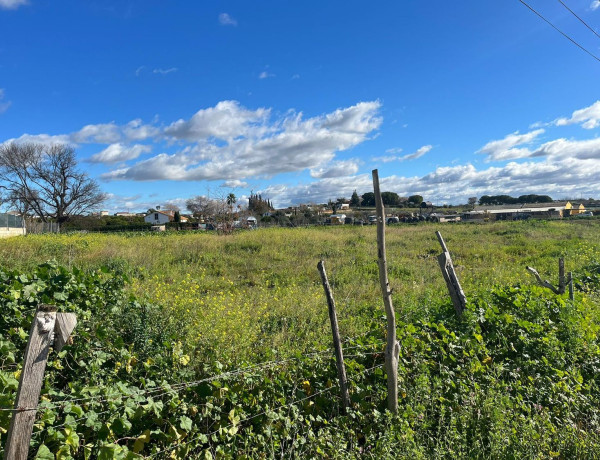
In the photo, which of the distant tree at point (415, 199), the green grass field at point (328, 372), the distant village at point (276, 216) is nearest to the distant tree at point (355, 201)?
the distant village at point (276, 216)

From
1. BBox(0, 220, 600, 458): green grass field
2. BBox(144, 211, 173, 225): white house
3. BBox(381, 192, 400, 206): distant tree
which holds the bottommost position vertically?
BBox(0, 220, 600, 458): green grass field

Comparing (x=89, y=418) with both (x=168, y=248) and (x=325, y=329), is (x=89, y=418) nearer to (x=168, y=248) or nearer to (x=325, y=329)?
(x=325, y=329)

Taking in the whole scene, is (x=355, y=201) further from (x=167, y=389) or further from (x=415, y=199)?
(x=167, y=389)

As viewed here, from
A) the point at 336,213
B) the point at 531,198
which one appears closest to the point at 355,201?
the point at 336,213

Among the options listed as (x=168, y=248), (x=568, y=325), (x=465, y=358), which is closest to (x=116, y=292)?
(x=465, y=358)

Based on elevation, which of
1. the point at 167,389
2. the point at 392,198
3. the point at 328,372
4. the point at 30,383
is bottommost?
the point at 328,372

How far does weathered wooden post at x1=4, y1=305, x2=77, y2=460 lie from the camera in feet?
6.15

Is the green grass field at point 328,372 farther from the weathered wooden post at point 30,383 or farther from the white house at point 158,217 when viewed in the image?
the white house at point 158,217

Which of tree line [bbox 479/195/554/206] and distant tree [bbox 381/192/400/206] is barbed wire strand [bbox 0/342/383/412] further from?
tree line [bbox 479/195/554/206]

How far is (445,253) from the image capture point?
4883 mm

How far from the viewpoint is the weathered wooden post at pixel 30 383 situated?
1876 mm

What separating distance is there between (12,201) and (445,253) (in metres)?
49.6

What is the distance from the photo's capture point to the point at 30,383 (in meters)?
1.91

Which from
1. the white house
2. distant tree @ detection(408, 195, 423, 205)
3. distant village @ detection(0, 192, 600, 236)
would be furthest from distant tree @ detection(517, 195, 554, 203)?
the white house
